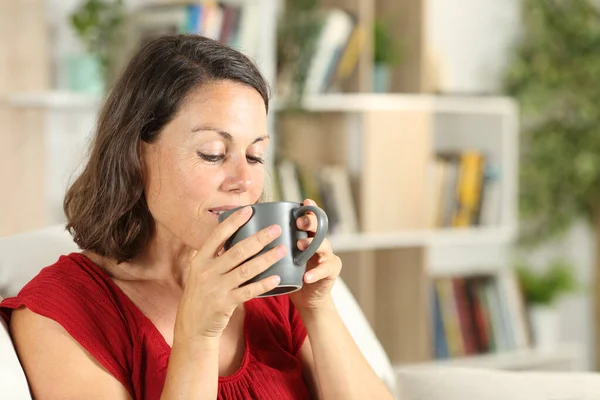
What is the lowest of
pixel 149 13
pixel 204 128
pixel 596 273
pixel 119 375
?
pixel 596 273

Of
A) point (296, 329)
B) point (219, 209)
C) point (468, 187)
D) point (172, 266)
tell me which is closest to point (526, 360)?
point (468, 187)

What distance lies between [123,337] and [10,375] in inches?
6.7

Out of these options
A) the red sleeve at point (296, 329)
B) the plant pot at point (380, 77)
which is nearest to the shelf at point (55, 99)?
the plant pot at point (380, 77)

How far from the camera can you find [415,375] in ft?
4.92

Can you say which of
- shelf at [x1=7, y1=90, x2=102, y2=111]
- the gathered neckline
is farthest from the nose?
shelf at [x1=7, y1=90, x2=102, y2=111]

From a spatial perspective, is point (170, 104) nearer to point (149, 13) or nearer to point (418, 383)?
point (418, 383)

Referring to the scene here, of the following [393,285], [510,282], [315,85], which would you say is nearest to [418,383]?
[315,85]

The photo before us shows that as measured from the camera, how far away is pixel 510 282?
3.59m

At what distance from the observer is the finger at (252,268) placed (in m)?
1.01

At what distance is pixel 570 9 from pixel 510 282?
3.96ft

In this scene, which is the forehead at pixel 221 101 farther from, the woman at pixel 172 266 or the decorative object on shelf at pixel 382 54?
the decorative object on shelf at pixel 382 54

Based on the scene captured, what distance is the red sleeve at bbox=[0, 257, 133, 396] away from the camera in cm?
113

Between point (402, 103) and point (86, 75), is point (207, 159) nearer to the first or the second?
point (86, 75)

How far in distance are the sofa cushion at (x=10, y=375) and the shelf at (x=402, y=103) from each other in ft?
5.70
